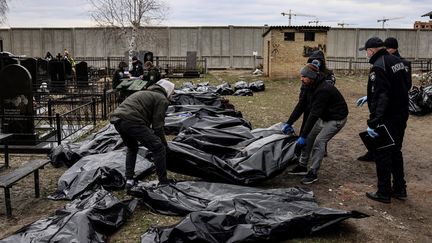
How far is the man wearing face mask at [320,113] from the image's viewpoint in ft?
18.8

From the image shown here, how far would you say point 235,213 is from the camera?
4.11 m

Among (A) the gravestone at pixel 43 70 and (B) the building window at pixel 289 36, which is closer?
(A) the gravestone at pixel 43 70

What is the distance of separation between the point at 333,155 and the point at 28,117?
17.7ft

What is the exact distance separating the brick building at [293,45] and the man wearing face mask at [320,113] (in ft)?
55.2

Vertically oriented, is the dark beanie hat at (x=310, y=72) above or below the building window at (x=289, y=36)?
below

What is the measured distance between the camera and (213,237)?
378 cm

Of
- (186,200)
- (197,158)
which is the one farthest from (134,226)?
(197,158)

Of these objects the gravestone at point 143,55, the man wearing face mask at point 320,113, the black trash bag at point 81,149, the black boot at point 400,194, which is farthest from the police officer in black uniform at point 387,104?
the gravestone at point 143,55

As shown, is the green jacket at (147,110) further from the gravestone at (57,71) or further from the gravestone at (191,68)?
the gravestone at (191,68)

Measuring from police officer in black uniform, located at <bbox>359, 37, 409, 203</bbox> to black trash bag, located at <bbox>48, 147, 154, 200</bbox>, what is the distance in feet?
9.86

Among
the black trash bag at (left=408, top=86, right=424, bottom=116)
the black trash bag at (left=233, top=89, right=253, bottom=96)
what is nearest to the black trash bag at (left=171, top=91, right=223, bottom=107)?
the black trash bag at (left=233, top=89, right=253, bottom=96)

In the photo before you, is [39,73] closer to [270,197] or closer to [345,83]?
[345,83]

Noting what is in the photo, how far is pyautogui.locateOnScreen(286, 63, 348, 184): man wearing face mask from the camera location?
5734 mm

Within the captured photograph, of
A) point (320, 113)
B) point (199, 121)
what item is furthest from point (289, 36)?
point (320, 113)
